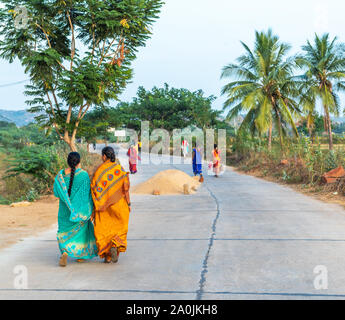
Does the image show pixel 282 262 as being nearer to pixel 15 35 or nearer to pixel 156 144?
pixel 15 35

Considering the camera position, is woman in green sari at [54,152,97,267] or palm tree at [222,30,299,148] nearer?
woman in green sari at [54,152,97,267]

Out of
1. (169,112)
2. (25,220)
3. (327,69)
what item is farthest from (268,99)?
(169,112)

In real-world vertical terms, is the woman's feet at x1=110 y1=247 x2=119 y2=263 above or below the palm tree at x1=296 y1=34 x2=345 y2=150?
below

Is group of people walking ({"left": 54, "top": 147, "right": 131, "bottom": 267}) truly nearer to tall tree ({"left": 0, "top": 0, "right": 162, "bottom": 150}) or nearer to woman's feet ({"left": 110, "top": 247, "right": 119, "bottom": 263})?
woman's feet ({"left": 110, "top": 247, "right": 119, "bottom": 263})

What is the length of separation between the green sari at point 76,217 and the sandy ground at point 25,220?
1.84 meters

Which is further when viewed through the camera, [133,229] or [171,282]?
[133,229]

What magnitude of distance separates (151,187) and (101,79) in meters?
5.29

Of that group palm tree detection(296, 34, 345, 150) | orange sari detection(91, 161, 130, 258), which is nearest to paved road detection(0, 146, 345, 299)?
orange sari detection(91, 161, 130, 258)

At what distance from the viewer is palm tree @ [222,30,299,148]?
2688 centimetres

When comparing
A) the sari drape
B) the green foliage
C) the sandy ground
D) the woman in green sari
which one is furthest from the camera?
the green foliage

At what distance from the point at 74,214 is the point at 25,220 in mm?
Answer: 4802
